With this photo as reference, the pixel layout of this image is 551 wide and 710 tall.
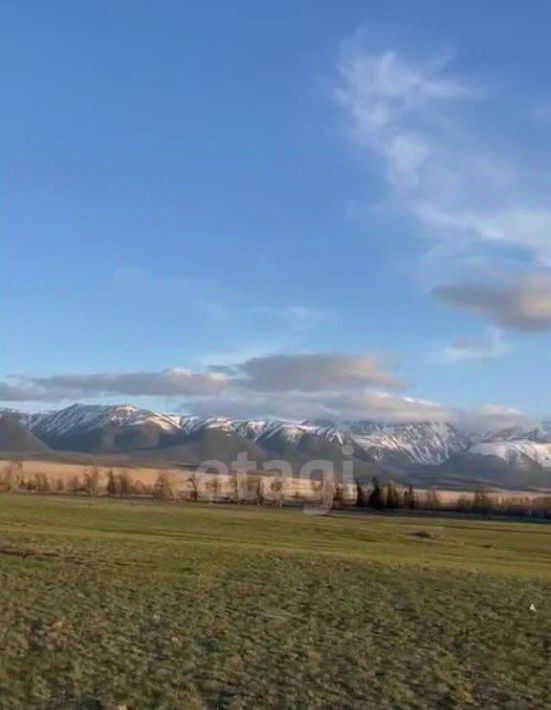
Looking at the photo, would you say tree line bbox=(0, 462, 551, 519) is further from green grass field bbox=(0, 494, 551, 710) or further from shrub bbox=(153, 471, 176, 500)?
green grass field bbox=(0, 494, 551, 710)

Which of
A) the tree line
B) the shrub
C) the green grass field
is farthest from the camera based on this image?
the shrub

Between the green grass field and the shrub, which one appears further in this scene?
the shrub

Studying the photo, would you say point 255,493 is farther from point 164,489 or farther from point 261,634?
point 261,634

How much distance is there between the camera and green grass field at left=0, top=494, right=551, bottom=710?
13.7 meters

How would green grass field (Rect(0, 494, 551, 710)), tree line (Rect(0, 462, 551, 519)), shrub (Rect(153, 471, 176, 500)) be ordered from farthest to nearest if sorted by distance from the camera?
shrub (Rect(153, 471, 176, 500))
tree line (Rect(0, 462, 551, 519))
green grass field (Rect(0, 494, 551, 710))

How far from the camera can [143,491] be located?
163625mm

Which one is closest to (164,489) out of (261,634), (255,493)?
(255,493)

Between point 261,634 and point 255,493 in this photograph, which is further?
point 255,493

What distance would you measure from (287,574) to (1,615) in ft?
31.4

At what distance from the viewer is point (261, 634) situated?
57.0ft

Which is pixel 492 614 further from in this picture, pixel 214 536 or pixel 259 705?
pixel 214 536

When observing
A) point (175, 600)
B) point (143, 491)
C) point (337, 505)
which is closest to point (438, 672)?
point (175, 600)

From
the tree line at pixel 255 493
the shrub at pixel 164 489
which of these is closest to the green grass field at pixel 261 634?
the tree line at pixel 255 493

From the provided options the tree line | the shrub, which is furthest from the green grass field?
the shrub
